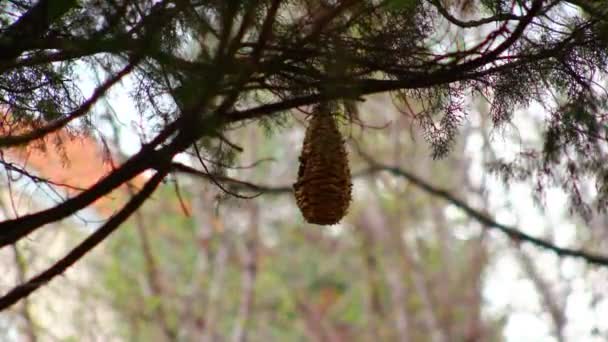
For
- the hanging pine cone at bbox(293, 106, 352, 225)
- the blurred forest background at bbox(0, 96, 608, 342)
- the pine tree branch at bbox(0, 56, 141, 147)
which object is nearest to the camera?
the pine tree branch at bbox(0, 56, 141, 147)

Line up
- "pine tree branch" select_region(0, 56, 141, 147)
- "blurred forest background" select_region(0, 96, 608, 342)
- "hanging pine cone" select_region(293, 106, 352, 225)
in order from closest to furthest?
"pine tree branch" select_region(0, 56, 141, 147) → "hanging pine cone" select_region(293, 106, 352, 225) → "blurred forest background" select_region(0, 96, 608, 342)

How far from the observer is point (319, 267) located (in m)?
8.99

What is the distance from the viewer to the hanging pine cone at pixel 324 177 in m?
1.50

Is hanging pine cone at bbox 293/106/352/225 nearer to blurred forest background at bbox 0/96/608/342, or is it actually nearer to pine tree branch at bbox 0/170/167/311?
pine tree branch at bbox 0/170/167/311

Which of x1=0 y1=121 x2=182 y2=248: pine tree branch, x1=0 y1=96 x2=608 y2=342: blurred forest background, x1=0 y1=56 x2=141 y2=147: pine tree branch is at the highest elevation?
x1=0 y1=96 x2=608 y2=342: blurred forest background

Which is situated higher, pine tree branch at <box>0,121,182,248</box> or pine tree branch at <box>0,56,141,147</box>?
pine tree branch at <box>0,56,141,147</box>

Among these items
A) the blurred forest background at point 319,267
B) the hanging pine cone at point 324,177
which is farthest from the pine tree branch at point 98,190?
the blurred forest background at point 319,267

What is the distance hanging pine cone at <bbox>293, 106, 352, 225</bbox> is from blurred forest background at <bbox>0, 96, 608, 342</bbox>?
3576mm

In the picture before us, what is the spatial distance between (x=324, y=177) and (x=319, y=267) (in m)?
7.54

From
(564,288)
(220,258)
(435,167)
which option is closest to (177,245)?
(220,258)

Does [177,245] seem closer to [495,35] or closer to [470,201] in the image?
[470,201]

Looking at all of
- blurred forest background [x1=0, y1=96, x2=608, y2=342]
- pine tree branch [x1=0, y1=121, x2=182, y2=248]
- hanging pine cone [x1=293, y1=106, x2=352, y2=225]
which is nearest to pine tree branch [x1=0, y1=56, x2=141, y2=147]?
pine tree branch [x1=0, y1=121, x2=182, y2=248]

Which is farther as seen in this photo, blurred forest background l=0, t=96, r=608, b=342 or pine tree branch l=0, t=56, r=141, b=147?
blurred forest background l=0, t=96, r=608, b=342

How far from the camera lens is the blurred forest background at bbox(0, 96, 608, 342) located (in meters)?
6.30
